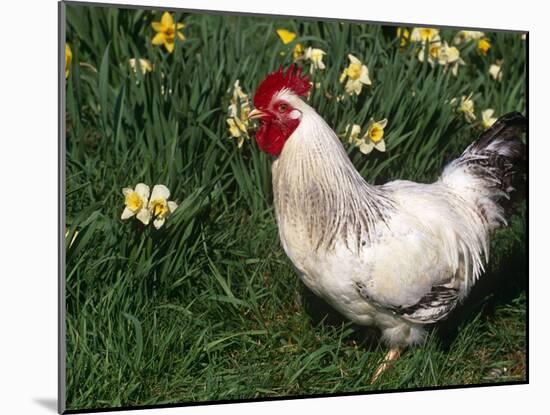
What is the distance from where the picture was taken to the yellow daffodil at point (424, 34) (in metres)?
4.08

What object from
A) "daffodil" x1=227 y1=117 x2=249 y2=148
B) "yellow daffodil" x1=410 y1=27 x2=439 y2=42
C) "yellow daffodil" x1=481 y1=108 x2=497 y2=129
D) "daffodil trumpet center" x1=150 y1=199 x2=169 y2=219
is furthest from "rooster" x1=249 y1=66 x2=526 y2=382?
"yellow daffodil" x1=410 y1=27 x2=439 y2=42

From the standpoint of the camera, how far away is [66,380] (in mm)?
3521

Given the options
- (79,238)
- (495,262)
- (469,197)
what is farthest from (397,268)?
(79,238)

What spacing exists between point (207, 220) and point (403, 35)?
3.61 feet

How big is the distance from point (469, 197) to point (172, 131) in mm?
1145

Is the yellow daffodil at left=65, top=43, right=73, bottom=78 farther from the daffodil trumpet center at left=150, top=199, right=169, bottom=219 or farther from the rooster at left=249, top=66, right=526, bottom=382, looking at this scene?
the rooster at left=249, top=66, right=526, bottom=382

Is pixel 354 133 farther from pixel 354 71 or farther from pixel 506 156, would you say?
pixel 506 156

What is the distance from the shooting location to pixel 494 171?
13.1ft

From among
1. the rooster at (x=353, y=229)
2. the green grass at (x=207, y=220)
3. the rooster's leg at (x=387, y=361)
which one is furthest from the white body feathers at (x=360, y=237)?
the green grass at (x=207, y=220)

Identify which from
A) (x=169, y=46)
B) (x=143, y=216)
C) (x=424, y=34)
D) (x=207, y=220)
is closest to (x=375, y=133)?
(x=424, y=34)

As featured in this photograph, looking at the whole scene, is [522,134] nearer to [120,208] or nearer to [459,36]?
[459,36]

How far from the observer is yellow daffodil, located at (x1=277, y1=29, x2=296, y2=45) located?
3.87 m

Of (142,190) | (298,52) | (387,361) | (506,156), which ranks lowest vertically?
(387,361)

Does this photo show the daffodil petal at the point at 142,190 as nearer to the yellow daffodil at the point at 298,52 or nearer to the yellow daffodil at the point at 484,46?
the yellow daffodil at the point at 298,52
